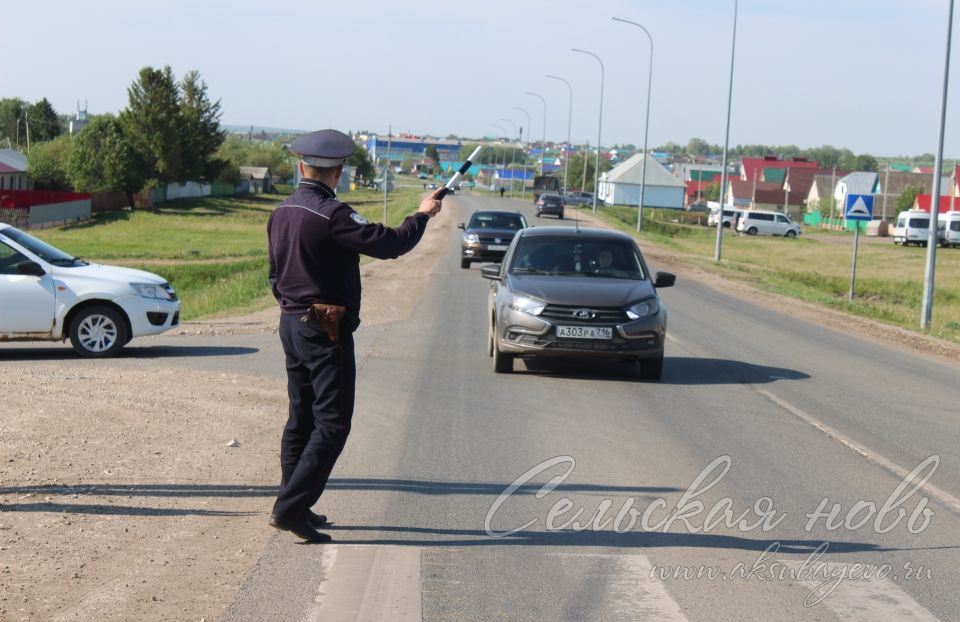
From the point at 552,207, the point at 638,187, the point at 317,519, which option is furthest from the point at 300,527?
the point at 638,187

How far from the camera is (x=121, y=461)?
784 centimetres

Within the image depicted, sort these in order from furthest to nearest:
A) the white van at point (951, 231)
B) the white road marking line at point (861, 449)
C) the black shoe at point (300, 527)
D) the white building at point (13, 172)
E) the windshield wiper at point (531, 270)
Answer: the white building at point (13, 172) → the white van at point (951, 231) → the windshield wiper at point (531, 270) → the white road marking line at point (861, 449) → the black shoe at point (300, 527)

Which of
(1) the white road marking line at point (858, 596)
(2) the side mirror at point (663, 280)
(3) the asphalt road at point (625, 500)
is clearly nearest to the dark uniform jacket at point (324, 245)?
(3) the asphalt road at point (625, 500)

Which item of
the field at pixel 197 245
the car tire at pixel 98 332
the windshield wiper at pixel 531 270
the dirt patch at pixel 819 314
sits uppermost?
the windshield wiper at pixel 531 270

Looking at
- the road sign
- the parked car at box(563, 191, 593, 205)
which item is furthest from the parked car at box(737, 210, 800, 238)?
the road sign

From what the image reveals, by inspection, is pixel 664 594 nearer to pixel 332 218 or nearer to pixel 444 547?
pixel 444 547

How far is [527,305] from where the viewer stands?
1245 centimetres

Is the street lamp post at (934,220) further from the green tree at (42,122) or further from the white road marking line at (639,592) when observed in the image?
the green tree at (42,122)

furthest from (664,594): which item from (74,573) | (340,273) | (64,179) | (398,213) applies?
(64,179)

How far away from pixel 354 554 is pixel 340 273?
141 cm

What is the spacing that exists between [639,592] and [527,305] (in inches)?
284

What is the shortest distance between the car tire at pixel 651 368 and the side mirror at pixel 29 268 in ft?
23.6

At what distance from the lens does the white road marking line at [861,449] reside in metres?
7.70

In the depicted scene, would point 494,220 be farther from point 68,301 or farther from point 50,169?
point 50,169
